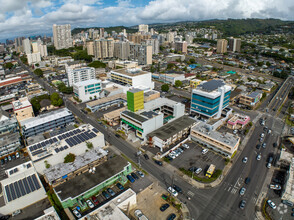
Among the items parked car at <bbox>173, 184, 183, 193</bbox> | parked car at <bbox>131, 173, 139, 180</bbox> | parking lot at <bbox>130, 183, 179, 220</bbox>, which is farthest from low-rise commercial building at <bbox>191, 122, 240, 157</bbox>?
parked car at <bbox>131, 173, 139, 180</bbox>

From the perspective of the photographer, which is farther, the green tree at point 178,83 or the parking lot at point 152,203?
the green tree at point 178,83

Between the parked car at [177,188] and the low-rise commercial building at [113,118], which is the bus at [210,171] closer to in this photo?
the parked car at [177,188]

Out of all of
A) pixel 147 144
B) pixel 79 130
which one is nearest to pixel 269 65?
pixel 147 144

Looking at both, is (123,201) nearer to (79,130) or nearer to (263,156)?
(79,130)

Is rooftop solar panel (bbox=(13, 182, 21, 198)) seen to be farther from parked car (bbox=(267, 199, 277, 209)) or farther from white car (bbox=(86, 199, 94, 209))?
parked car (bbox=(267, 199, 277, 209))

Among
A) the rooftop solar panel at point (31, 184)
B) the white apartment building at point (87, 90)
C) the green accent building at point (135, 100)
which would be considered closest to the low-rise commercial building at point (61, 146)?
the rooftop solar panel at point (31, 184)

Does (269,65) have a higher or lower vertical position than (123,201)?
higher
